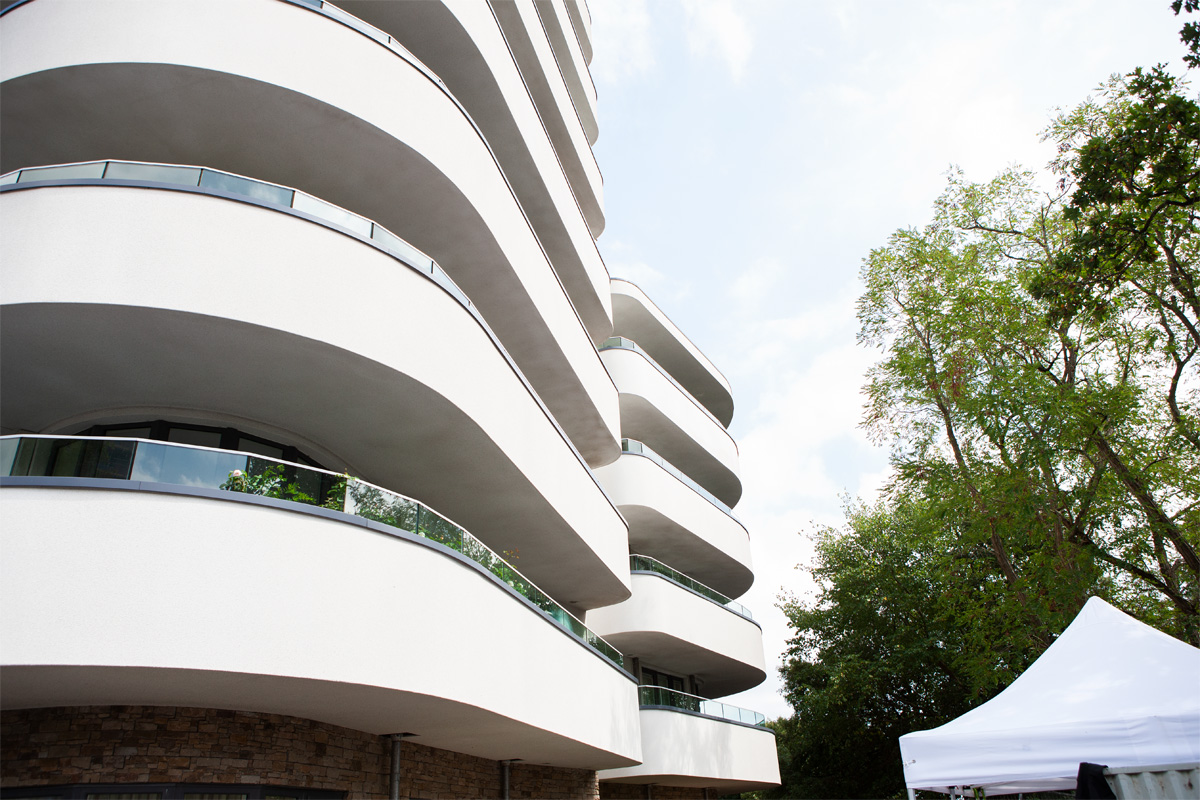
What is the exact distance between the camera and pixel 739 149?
40.5 ft

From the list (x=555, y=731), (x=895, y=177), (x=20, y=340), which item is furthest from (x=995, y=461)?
(x=20, y=340)

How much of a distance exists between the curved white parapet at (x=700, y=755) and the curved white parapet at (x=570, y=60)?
1697 centimetres

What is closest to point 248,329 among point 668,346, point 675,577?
point 675,577

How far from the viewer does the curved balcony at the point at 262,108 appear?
27.0 ft

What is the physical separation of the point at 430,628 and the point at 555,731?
3350 millimetres

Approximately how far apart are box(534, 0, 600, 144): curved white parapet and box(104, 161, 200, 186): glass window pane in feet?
47.4

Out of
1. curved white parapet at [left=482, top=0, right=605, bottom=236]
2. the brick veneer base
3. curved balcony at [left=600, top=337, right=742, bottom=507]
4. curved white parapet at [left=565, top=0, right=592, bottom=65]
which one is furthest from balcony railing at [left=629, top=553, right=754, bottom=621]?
curved white parapet at [left=565, top=0, right=592, bottom=65]

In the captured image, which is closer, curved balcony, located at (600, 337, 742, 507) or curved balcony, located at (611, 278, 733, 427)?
curved balcony, located at (600, 337, 742, 507)

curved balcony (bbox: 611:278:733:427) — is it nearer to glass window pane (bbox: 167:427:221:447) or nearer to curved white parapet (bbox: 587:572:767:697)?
curved white parapet (bbox: 587:572:767:697)

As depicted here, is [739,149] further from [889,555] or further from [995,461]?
[889,555]

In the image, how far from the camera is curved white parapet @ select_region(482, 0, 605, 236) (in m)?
16.4

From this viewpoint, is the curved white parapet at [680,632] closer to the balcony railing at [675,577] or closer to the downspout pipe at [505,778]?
the balcony railing at [675,577]

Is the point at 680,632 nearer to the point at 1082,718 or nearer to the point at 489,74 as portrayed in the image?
the point at 1082,718

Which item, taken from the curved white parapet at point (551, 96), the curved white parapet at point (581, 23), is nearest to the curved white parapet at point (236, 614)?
the curved white parapet at point (551, 96)
